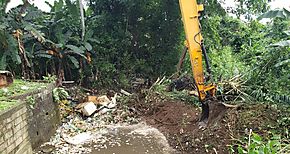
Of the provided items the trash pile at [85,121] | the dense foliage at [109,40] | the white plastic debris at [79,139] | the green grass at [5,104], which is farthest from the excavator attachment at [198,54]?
the green grass at [5,104]

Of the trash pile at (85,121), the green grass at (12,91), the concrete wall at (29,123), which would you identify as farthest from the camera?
the trash pile at (85,121)

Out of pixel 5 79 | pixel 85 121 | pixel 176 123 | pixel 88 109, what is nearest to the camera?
pixel 5 79

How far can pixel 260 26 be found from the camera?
38.0ft

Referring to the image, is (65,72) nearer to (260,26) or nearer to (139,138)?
(139,138)

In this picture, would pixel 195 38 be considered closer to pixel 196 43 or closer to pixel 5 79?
pixel 196 43

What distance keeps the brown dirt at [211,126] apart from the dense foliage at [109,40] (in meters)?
1.80

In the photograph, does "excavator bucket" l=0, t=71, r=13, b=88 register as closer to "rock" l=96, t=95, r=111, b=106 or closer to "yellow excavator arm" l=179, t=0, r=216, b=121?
"rock" l=96, t=95, r=111, b=106

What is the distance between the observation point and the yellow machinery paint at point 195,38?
5723 mm

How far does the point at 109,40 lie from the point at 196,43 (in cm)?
475

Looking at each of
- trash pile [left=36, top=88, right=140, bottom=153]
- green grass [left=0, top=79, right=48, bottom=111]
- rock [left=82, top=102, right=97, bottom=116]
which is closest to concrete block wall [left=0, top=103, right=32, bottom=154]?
green grass [left=0, top=79, right=48, bottom=111]

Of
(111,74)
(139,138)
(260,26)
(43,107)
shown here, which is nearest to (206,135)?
(139,138)

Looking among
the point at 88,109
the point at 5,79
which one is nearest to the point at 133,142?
the point at 88,109

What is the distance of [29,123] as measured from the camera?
522cm

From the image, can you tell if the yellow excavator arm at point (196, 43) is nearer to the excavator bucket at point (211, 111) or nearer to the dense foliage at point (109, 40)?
the excavator bucket at point (211, 111)
